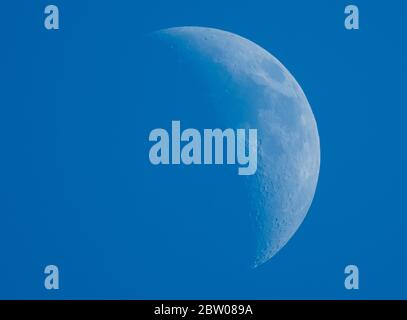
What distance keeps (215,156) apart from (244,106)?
29 cm

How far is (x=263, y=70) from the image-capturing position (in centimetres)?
300

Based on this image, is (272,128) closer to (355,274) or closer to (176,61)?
(176,61)

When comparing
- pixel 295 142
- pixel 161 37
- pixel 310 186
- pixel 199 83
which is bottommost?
pixel 310 186

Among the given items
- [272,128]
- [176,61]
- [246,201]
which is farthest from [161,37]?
[246,201]

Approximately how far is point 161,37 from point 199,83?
328 mm

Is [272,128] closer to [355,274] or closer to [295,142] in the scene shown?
[295,142]

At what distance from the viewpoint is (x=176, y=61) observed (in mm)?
2955

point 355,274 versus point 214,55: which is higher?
point 214,55

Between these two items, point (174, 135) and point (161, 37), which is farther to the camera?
point (161, 37)

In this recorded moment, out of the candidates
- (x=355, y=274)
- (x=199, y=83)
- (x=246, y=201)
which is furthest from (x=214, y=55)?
(x=355, y=274)

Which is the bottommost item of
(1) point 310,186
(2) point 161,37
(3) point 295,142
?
(1) point 310,186

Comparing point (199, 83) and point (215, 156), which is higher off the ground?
point (199, 83)

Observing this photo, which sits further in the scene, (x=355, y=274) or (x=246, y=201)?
(x=355, y=274)

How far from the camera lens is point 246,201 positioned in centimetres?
288
